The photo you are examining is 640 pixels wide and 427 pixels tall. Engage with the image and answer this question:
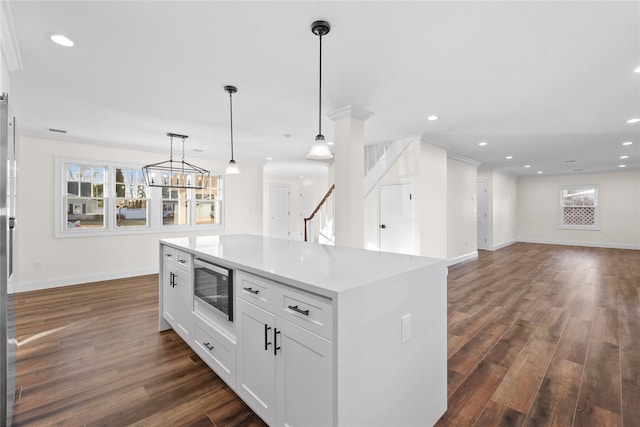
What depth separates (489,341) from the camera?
9.02ft

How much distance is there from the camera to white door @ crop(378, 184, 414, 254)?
490cm

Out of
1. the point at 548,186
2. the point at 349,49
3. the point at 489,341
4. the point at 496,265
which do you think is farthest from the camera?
the point at 548,186

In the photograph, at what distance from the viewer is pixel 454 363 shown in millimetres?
2381

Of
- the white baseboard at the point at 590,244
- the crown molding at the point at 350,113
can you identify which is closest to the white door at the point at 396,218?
the crown molding at the point at 350,113

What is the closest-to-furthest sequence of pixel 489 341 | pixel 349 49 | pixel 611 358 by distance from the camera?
pixel 349 49, pixel 611 358, pixel 489 341

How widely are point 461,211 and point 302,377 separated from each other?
6081 mm

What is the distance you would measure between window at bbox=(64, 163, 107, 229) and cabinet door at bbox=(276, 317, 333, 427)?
5.15 m

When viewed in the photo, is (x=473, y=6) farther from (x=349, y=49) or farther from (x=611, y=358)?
(x=611, y=358)

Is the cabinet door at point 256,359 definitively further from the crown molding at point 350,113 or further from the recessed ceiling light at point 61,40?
the crown molding at point 350,113

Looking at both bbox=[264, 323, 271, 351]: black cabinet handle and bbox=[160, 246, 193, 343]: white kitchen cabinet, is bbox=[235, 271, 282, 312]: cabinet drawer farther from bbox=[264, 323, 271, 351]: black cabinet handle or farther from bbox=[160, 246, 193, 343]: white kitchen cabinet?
bbox=[160, 246, 193, 343]: white kitchen cabinet

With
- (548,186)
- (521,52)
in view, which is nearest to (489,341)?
(521,52)

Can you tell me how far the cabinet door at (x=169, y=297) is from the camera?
2.72 metres

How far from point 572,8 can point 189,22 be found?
2.28m

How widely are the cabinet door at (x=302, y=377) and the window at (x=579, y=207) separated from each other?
11400 mm
